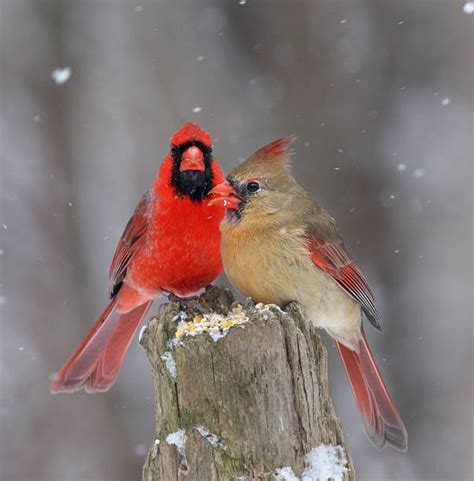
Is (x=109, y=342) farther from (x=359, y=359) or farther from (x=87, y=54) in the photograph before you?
(x=87, y=54)

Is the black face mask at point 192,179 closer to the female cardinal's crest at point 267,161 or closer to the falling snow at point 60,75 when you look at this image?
the female cardinal's crest at point 267,161

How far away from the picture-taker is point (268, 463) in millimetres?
2168

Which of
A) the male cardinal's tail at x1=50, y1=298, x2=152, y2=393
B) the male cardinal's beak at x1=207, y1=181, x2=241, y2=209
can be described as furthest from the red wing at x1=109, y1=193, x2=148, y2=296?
the male cardinal's beak at x1=207, y1=181, x2=241, y2=209

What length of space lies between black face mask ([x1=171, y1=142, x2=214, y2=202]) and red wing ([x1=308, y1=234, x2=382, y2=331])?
46cm

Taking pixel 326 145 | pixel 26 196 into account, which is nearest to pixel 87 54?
pixel 26 196

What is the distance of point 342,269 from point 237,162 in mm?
2226

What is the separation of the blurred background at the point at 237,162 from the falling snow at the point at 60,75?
0.4 inches

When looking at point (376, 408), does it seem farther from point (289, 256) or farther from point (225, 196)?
point (225, 196)

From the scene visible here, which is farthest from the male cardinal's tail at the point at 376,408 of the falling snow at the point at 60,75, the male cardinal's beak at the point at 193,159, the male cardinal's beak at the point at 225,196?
the falling snow at the point at 60,75

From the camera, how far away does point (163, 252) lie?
10.9ft

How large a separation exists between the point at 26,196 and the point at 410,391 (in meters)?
2.78

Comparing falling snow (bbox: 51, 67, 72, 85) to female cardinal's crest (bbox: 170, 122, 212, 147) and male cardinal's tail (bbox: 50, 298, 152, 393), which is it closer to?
male cardinal's tail (bbox: 50, 298, 152, 393)

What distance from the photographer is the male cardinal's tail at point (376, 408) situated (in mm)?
3066

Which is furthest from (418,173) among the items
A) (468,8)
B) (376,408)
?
(376,408)
